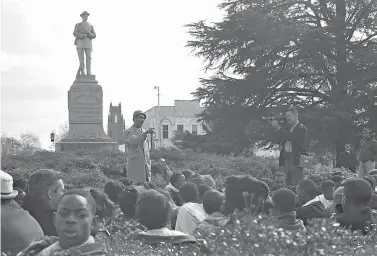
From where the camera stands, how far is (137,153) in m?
12.7

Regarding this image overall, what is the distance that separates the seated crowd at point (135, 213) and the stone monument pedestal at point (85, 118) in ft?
63.3

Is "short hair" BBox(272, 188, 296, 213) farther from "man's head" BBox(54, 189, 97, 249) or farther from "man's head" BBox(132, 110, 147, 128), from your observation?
"man's head" BBox(132, 110, 147, 128)

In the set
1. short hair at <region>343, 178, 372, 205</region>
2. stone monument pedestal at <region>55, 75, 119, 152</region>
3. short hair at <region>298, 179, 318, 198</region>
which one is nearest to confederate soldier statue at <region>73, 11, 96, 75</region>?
stone monument pedestal at <region>55, 75, 119, 152</region>

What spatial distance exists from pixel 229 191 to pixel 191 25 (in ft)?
89.4

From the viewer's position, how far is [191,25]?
32125 mm

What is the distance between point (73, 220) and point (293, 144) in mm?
8609

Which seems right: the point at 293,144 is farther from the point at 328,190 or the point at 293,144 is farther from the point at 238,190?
the point at 238,190

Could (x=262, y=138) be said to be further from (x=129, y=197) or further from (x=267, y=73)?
(x=129, y=197)

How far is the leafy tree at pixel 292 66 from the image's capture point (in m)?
28.9

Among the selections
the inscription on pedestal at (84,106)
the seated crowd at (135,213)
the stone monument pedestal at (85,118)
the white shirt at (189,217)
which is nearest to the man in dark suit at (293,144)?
the seated crowd at (135,213)

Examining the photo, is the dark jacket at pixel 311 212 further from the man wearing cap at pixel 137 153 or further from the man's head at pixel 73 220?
the man wearing cap at pixel 137 153

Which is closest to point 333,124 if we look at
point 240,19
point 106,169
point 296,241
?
point 240,19

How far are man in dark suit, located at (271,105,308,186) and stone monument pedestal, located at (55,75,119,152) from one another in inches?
597

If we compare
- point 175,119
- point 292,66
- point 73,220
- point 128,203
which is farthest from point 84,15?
point 175,119
